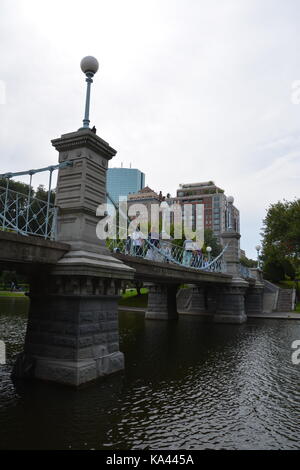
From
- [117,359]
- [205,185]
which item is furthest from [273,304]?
[205,185]

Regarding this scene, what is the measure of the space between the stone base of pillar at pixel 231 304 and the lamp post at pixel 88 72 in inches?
747

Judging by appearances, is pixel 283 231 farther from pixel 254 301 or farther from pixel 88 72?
pixel 88 72

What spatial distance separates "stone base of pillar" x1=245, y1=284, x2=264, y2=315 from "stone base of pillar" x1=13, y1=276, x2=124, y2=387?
1000 inches

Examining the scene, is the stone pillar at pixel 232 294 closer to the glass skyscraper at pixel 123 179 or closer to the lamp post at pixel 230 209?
the lamp post at pixel 230 209

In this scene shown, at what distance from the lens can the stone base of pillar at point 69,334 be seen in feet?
27.0

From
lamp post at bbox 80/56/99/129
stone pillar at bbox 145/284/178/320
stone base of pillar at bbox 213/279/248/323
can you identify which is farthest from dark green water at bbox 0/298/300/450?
stone pillar at bbox 145/284/178/320

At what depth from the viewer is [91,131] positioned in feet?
30.5

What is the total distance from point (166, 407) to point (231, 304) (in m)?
19.4

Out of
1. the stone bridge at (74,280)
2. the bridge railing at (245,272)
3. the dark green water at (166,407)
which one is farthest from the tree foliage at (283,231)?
the stone bridge at (74,280)

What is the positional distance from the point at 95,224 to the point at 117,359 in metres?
3.85

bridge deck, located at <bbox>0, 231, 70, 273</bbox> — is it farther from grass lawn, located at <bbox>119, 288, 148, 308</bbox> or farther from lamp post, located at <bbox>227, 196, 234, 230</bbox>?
grass lawn, located at <bbox>119, 288, 148, 308</bbox>

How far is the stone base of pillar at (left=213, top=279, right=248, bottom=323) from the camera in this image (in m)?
25.1
